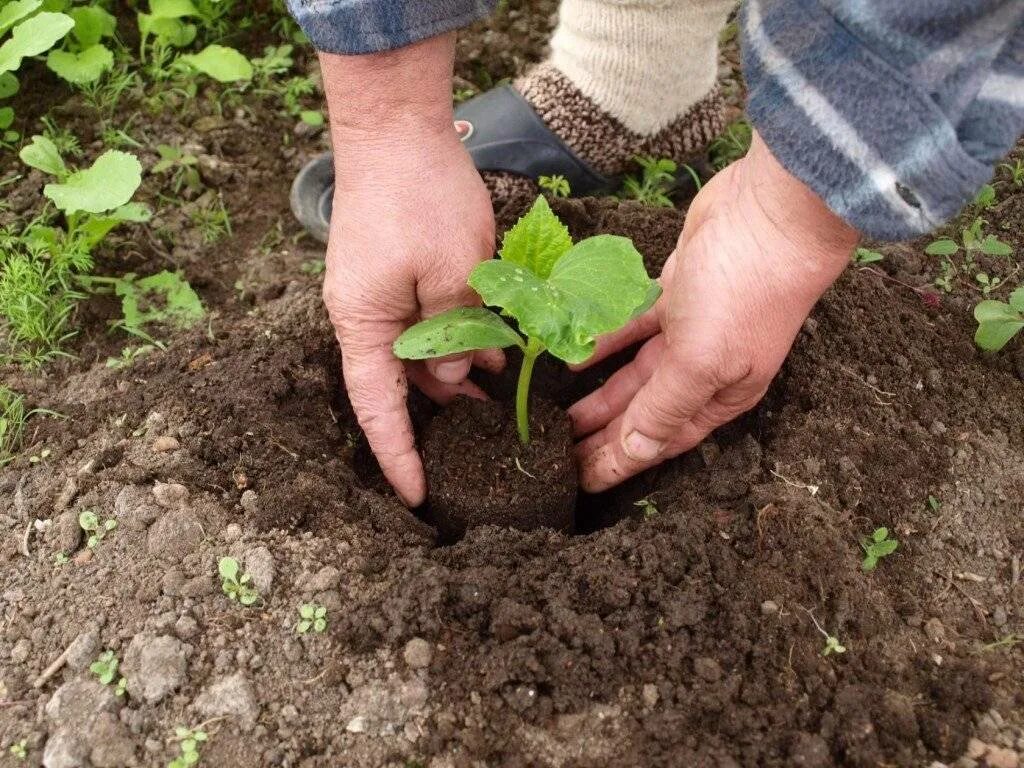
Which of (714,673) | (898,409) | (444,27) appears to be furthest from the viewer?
(898,409)

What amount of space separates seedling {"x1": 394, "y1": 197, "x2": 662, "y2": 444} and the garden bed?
41 centimetres

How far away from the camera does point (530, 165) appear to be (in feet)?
9.04

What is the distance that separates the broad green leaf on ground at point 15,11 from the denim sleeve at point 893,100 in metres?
2.12

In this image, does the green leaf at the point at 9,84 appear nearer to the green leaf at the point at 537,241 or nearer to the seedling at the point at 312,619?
the green leaf at the point at 537,241

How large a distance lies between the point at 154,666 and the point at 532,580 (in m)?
0.68

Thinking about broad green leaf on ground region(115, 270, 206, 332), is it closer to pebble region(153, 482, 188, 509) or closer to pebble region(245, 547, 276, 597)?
pebble region(153, 482, 188, 509)

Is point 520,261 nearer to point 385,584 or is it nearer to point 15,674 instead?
point 385,584

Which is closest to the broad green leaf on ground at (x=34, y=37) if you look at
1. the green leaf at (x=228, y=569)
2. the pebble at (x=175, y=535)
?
the pebble at (x=175, y=535)

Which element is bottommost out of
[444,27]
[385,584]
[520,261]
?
[385,584]

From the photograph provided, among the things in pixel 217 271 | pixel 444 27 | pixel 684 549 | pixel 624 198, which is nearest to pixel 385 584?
pixel 684 549

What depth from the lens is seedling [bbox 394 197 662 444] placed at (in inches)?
62.5

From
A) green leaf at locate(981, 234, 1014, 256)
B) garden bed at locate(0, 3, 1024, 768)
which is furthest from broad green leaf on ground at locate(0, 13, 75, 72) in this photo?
green leaf at locate(981, 234, 1014, 256)

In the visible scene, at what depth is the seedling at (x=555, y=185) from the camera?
2.60 meters

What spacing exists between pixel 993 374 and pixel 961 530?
48 centimetres
